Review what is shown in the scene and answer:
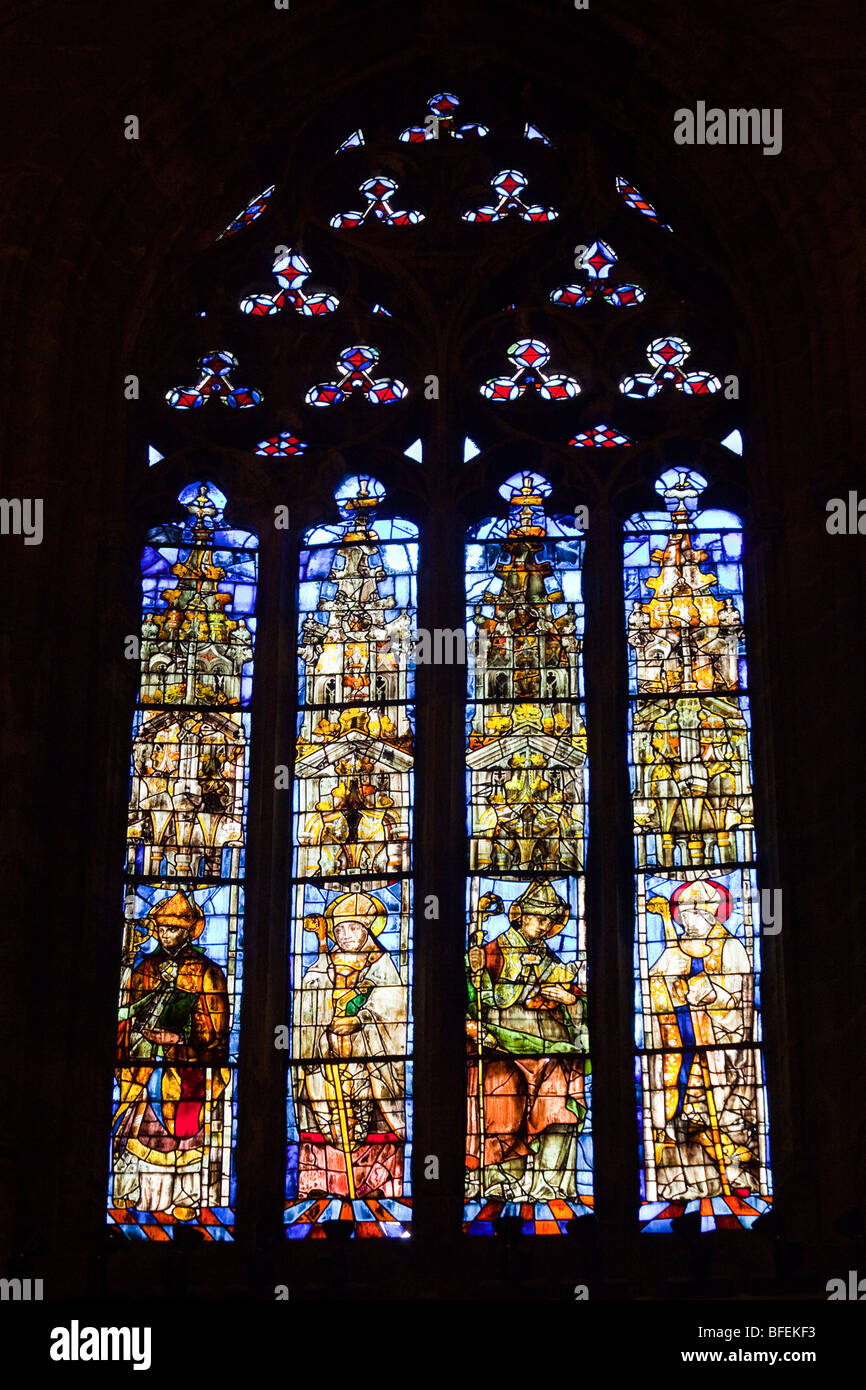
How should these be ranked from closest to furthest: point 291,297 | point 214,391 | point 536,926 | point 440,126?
point 536,926 < point 214,391 < point 291,297 < point 440,126

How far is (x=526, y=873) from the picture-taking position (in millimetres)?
12172

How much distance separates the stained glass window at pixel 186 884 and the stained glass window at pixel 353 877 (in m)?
0.31

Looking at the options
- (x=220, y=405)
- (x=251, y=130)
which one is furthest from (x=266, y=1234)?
(x=251, y=130)

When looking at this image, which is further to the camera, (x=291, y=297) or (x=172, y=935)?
(x=291, y=297)

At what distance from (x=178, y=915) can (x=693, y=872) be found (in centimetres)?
239

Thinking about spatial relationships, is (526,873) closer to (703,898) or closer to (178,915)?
(703,898)

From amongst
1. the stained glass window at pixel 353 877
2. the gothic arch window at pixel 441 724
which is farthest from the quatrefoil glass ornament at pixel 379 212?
the stained glass window at pixel 353 877

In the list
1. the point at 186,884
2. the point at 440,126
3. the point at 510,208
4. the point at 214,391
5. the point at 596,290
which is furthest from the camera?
the point at 440,126

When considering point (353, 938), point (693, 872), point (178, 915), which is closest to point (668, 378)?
point (693, 872)

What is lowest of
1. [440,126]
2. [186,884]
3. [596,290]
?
[186,884]

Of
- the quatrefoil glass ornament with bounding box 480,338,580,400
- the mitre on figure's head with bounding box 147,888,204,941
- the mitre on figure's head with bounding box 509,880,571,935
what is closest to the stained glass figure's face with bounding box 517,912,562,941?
the mitre on figure's head with bounding box 509,880,571,935

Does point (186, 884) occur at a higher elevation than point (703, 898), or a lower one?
higher

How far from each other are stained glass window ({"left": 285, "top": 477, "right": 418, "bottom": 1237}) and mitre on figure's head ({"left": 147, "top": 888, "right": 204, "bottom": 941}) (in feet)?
1.52

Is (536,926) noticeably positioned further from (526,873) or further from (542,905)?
(526,873)
